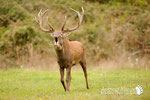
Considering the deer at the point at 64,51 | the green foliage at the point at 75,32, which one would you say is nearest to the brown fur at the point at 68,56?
the deer at the point at 64,51

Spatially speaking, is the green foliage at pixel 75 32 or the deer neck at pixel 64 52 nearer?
the deer neck at pixel 64 52

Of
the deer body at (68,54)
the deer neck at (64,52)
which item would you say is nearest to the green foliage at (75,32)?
the deer body at (68,54)

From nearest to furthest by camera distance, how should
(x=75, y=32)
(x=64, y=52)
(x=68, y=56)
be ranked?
(x=64, y=52) < (x=68, y=56) < (x=75, y=32)

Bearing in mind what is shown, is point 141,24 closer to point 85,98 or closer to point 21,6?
point 21,6

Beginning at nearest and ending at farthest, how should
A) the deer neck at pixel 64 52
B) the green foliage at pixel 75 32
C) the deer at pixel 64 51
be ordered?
the deer at pixel 64 51, the deer neck at pixel 64 52, the green foliage at pixel 75 32

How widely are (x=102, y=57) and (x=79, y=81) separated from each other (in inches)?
339

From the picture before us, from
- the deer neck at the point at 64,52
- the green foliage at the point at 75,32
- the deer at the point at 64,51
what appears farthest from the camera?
the green foliage at the point at 75,32

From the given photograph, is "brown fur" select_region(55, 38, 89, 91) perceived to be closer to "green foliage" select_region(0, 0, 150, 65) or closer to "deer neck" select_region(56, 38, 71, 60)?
"deer neck" select_region(56, 38, 71, 60)

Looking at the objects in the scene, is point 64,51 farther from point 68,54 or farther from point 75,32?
point 75,32

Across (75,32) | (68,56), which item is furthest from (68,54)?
(75,32)

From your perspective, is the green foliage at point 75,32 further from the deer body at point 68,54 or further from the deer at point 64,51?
the deer at point 64,51

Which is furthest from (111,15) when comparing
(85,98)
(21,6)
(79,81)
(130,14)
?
(85,98)

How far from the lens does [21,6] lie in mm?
21734

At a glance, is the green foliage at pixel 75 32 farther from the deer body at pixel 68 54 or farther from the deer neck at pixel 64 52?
the deer neck at pixel 64 52
